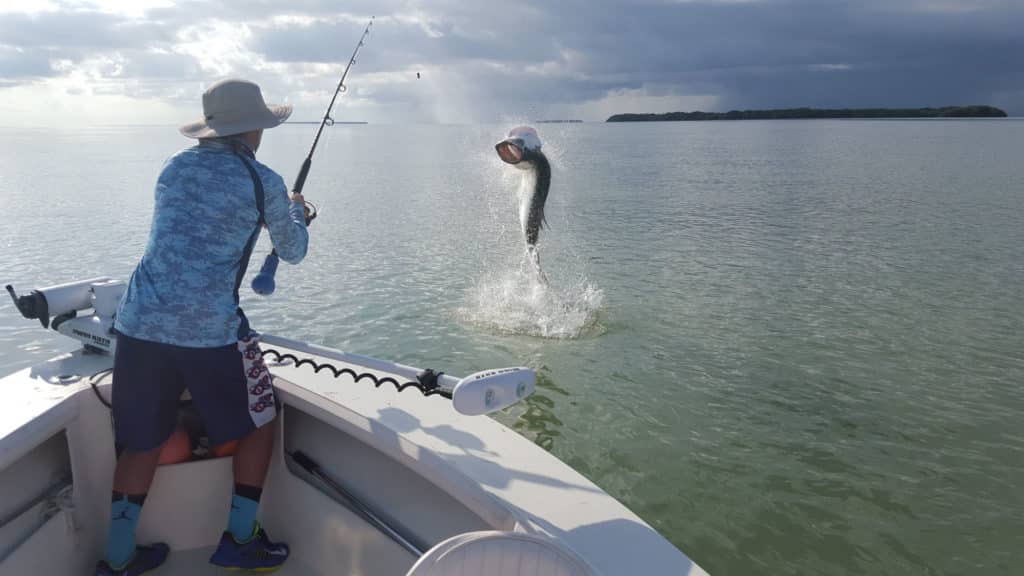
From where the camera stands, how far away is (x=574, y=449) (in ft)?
20.4

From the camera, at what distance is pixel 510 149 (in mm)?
7801

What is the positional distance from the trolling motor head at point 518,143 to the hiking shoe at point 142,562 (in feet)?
17.6

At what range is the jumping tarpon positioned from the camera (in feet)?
25.5

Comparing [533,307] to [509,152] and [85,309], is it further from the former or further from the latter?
[85,309]

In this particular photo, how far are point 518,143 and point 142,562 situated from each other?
5.58 meters

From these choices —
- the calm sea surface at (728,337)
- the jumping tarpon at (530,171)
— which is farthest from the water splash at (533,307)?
the jumping tarpon at (530,171)

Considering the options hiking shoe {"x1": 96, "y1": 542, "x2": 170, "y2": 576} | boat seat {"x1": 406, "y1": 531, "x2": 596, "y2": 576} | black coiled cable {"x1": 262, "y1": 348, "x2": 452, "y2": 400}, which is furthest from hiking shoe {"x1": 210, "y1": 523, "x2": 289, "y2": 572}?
boat seat {"x1": 406, "y1": 531, "x2": 596, "y2": 576}

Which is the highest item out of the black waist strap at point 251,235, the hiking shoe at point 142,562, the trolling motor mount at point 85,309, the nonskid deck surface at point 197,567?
the black waist strap at point 251,235

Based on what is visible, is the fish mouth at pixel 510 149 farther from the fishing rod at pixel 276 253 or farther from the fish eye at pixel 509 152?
the fishing rod at pixel 276 253

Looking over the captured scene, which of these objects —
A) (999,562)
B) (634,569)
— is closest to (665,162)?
(999,562)

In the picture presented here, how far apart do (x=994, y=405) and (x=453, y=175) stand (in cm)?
2690

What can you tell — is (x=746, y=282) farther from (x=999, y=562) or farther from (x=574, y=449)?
(x=999, y=562)

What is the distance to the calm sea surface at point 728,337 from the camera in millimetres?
5238

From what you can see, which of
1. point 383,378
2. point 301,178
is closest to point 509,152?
point 301,178
